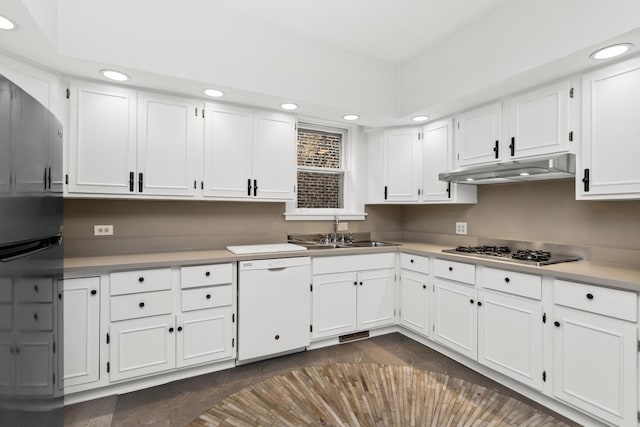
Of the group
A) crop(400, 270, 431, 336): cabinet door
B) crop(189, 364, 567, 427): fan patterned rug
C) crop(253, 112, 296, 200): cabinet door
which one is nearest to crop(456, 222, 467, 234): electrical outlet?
crop(400, 270, 431, 336): cabinet door

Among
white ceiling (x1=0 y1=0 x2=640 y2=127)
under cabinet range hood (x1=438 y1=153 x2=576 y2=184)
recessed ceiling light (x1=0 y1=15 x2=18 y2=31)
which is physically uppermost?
white ceiling (x1=0 y1=0 x2=640 y2=127)

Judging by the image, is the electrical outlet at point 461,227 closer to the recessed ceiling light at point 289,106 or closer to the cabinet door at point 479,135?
the cabinet door at point 479,135

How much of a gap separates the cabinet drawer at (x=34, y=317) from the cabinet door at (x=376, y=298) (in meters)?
2.42

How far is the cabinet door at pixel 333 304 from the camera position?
2.92 m

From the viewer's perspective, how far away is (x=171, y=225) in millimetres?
2865

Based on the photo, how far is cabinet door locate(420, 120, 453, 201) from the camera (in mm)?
3102

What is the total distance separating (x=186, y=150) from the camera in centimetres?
262

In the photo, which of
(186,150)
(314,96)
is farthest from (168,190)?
(314,96)

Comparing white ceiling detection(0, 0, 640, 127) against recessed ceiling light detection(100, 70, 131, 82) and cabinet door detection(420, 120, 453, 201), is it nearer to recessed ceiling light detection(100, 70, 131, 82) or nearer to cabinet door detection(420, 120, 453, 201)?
recessed ceiling light detection(100, 70, 131, 82)

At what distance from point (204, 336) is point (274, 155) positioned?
1.68m

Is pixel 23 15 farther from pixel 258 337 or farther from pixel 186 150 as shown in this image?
pixel 258 337

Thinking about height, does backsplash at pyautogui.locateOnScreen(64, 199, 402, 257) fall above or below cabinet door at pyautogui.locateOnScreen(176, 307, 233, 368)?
above

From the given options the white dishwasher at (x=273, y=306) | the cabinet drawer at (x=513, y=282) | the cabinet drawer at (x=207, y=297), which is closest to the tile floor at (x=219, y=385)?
the white dishwasher at (x=273, y=306)

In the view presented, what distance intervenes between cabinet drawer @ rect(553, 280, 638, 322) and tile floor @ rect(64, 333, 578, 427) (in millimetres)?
753
